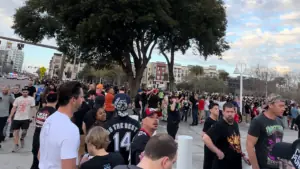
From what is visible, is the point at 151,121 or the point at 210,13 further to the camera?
the point at 210,13

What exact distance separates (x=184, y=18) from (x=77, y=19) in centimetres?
950

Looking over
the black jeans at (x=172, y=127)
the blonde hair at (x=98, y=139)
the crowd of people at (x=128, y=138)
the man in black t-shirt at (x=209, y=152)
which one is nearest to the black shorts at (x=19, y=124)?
the crowd of people at (x=128, y=138)

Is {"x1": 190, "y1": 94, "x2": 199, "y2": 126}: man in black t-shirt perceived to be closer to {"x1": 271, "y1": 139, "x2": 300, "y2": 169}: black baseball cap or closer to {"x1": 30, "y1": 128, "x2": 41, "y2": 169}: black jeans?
A: {"x1": 30, "y1": 128, "x2": 41, "y2": 169}: black jeans

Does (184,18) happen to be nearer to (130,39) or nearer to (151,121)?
(130,39)

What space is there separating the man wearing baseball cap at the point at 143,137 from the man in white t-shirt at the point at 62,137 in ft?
3.12

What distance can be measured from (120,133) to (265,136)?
2021mm

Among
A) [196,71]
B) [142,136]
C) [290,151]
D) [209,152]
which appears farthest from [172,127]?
[196,71]

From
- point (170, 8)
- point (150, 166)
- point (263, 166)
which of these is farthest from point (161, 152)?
point (170, 8)

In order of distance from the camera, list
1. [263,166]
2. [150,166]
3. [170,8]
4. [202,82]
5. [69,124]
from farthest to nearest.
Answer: [202,82] → [170,8] → [263,166] → [69,124] → [150,166]

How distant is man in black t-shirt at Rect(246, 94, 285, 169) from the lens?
3418 mm

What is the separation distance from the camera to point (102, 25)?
20.2 metres

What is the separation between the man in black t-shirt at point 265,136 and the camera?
342cm

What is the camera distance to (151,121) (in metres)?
3.47

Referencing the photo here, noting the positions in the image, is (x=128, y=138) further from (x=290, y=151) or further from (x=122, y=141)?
(x=290, y=151)
